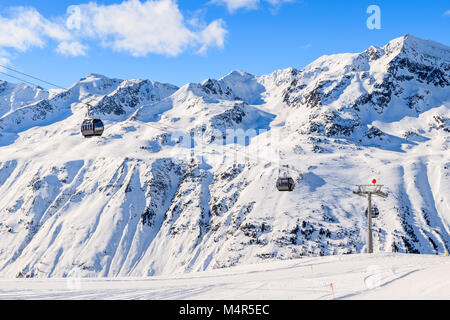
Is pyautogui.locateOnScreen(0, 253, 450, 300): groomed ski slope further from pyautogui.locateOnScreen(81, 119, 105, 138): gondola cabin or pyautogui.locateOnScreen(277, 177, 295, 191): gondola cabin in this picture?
pyautogui.locateOnScreen(277, 177, 295, 191): gondola cabin

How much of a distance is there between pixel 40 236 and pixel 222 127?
95.8m

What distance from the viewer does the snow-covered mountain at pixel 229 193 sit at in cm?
11262

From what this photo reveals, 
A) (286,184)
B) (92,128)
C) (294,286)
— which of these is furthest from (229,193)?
(294,286)

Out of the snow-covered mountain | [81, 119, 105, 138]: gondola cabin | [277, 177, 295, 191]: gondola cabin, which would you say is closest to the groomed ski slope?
[81, 119, 105, 138]: gondola cabin

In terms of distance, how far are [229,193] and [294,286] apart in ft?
385

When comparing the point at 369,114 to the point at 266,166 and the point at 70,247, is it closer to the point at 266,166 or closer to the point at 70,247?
the point at 266,166

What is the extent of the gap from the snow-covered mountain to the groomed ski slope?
82.1 m

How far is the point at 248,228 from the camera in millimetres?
118188

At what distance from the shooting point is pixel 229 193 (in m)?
138

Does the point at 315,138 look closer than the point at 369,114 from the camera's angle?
Yes

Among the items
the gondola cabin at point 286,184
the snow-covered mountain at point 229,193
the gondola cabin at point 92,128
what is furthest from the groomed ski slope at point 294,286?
the snow-covered mountain at point 229,193

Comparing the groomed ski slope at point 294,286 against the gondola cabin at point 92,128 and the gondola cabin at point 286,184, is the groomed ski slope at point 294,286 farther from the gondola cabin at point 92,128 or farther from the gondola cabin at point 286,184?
the gondola cabin at point 286,184

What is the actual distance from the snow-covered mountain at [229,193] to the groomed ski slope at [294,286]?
269 feet
